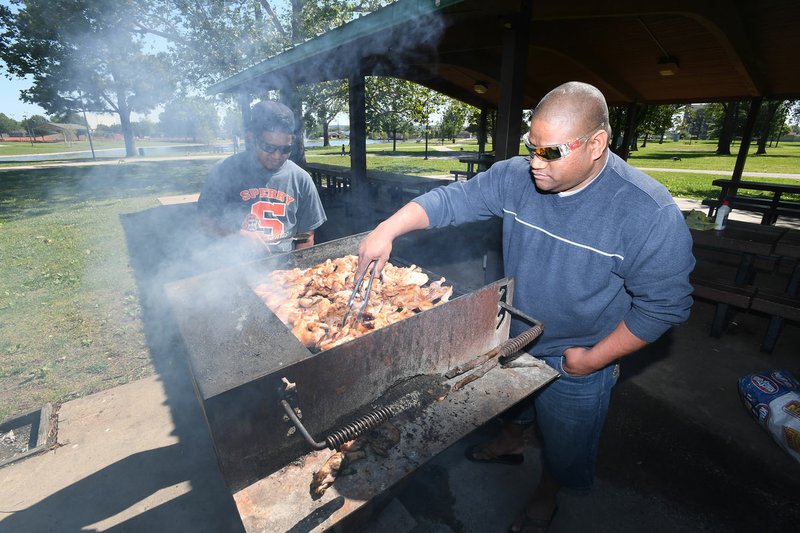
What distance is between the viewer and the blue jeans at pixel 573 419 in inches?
87.3

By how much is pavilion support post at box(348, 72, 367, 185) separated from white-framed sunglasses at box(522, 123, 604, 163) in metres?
6.46

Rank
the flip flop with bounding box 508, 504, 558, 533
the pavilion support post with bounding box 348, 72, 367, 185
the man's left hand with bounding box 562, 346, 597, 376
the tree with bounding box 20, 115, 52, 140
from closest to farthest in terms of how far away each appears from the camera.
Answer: the man's left hand with bounding box 562, 346, 597, 376 < the flip flop with bounding box 508, 504, 558, 533 < the pavilion support post with bounding box 348, 72, 367, 185 < the tree with bounding box 20, 115, 52, 140

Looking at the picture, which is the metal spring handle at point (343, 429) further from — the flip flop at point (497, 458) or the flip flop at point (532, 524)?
the flip flop at point (497, 458)

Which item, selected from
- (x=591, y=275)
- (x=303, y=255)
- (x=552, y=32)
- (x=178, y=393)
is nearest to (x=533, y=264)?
(x=591, y=275)

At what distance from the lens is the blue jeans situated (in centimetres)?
222

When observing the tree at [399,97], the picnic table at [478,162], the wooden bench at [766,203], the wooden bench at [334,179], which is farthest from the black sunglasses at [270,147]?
the tree at [399,97]

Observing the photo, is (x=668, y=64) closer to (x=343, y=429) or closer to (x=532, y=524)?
(x=532, y=524)

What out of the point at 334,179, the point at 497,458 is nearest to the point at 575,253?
the point at 497,458

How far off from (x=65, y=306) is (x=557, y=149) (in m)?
6.92

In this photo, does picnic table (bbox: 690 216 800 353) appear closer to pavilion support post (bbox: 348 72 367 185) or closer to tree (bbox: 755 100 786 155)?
pavilion support post (bbox: 348 72 367 185)

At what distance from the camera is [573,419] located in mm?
2270

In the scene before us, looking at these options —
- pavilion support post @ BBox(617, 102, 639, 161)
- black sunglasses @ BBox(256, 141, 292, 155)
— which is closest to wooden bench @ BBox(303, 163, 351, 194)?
black sunglasses @ BBox(256, 141, 292, 155)

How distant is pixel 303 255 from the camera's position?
9.71 ft

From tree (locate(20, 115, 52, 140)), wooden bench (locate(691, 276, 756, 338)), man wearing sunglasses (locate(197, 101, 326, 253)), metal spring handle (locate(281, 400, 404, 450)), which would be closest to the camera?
metal spring handle (locate(281, 400, 404, 450))
